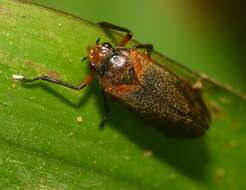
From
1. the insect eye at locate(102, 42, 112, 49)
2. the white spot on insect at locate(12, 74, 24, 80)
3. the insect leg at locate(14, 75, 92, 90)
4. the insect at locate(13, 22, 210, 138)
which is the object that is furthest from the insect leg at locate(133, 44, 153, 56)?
the white spot on insect at locate(12, 74, 24, 80)

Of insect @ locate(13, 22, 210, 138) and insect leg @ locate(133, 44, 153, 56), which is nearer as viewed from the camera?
insect @ locate(13, 22, 210, 138)

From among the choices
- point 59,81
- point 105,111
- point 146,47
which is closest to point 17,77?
point 59,81

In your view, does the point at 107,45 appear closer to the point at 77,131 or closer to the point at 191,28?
the point at 77,131

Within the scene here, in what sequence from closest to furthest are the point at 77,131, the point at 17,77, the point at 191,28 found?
1. the point at 17,77
2. the point at 77,131
3. the point at 191,28

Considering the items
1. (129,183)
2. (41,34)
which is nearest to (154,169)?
(129,183)

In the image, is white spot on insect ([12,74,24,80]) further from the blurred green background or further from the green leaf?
the blurred green background

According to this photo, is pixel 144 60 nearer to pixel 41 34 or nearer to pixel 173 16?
pixel 41 34

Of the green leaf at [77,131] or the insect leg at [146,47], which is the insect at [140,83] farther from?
the green leaf at [77,131]
